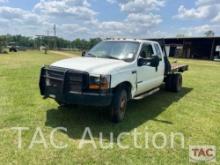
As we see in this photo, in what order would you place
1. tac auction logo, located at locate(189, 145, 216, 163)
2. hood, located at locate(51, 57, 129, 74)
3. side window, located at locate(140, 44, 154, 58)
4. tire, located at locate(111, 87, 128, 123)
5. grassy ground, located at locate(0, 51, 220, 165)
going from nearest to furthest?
grassy ground, located at locate(0, 51, 220, 165) < tac auction logo, located at locate(189, 145, 216, 163) < hood, located at locate(51, 57, 129, 74) < tire, located at locate(111, 87, 128, 123) < side window, located at locate(140, 44, 154, 58)

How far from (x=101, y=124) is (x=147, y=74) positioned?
226cm

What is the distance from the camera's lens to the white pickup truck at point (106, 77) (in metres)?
5.37

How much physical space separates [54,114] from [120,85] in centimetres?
181

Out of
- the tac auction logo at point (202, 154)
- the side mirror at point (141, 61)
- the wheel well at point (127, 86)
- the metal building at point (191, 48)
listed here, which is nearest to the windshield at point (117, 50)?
the side mirror at point (141, 61)

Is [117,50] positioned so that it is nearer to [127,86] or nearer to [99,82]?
[127,86]

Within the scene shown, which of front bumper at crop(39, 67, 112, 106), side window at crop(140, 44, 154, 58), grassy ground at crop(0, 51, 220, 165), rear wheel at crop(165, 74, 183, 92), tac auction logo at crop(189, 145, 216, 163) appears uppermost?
side window at crop(140, 44, 154, 58)

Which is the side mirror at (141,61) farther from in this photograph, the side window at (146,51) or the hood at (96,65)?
the hood at (96,65)

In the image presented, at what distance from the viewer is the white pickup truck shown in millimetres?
5367

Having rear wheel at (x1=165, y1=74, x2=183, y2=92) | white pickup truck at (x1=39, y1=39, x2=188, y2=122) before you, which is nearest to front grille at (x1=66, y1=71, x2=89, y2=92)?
white pickup truck at (x1=39, y1=39, x2=188, y2=122)

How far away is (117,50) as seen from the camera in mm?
6918

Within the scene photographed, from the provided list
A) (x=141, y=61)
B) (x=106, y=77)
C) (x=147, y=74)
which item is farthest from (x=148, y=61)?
(x=106, y=77)

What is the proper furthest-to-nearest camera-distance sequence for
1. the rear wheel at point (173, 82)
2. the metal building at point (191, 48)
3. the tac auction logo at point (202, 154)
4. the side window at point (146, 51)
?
the metal building at point (191, 48), the rear wheel at point (173, 82), the side window at point (146, 51), the tac auction logo at point (202, 154)

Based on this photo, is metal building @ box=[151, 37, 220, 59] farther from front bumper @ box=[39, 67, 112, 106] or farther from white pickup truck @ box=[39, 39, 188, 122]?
front bumper @ box=[39, 67, 112, 106]

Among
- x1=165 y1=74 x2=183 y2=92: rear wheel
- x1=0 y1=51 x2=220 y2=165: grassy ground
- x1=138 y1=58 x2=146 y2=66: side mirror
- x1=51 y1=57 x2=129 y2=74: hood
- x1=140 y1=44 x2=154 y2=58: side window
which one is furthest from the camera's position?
x1=165 y1=74 x2=183 y2=92: rear wheel
